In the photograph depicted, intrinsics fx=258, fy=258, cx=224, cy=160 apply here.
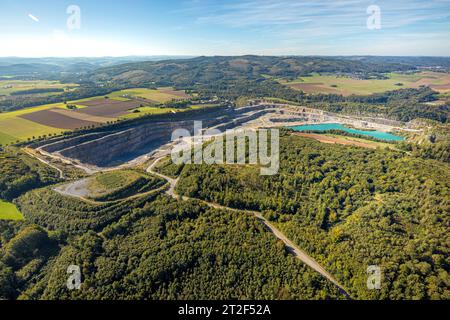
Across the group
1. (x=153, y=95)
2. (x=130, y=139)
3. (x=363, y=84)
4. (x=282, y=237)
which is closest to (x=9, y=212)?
(x=282, y=237)

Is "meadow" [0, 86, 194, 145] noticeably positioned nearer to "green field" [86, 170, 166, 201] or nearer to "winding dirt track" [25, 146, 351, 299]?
"green field" [86, 170, 166, 201]

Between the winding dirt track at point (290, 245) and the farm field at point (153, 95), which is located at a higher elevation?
the farm field at point (153, 95)

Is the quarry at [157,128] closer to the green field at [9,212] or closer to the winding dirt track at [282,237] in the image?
the green field at [9,212]

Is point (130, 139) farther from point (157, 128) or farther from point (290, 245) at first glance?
point (290, 245)

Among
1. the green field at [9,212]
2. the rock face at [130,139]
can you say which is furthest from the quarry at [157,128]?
the green field at [9,212]

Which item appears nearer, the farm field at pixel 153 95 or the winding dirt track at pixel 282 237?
the winding dirt track at pixel 282 237
